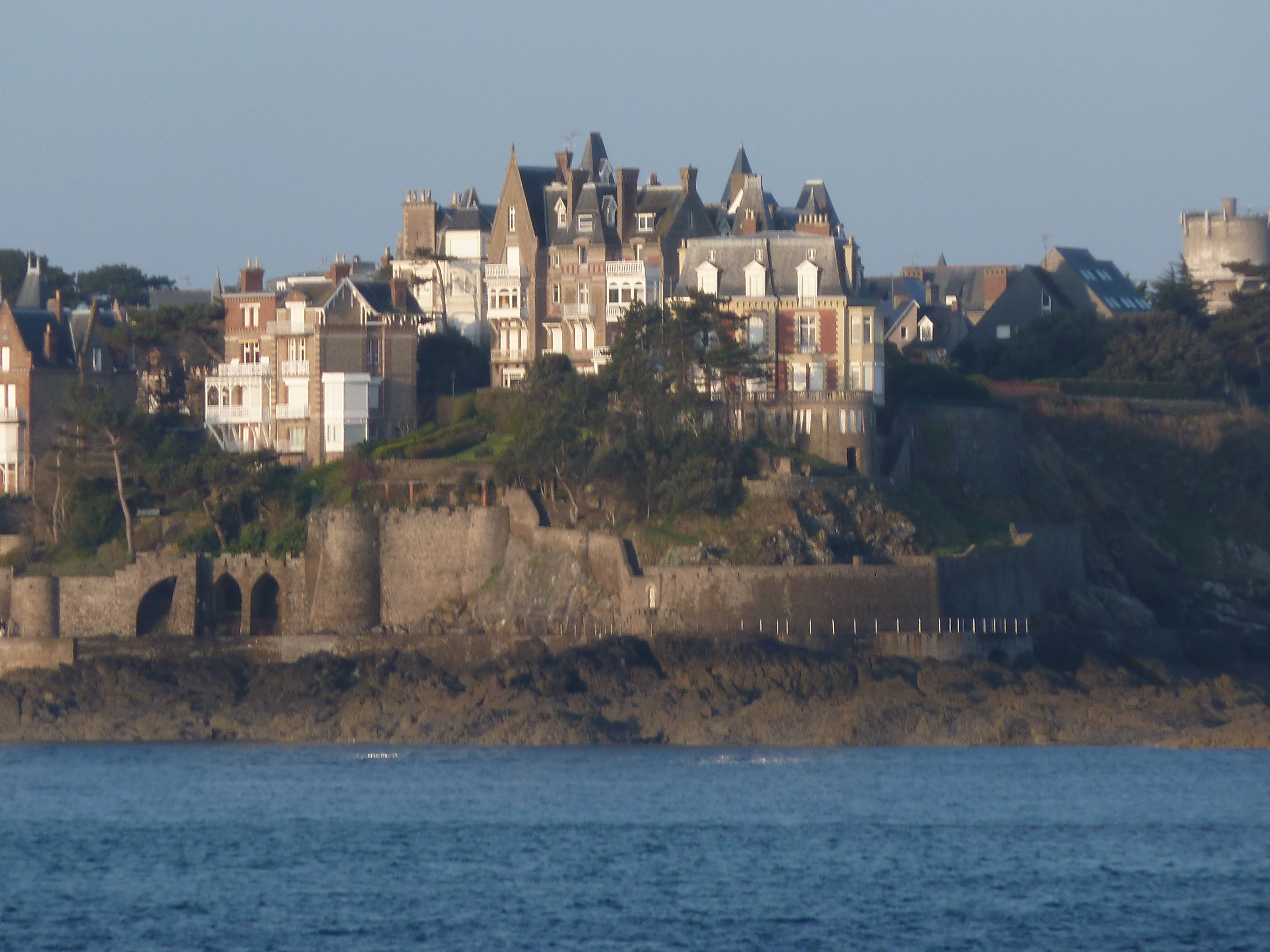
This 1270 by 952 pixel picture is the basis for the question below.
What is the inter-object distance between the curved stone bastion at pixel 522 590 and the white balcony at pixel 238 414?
5.64 meters

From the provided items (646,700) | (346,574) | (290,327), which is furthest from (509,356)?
(646,700)

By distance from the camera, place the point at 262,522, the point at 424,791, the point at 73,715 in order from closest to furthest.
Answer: the point at 424,791 < the point at 73,715 < the point at 262,522

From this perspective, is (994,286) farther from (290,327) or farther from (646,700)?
(646,700)

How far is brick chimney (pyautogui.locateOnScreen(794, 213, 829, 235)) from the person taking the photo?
66.2 metres

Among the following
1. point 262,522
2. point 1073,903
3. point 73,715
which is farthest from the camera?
point 262,522

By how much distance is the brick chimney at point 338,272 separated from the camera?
6612 centimetres

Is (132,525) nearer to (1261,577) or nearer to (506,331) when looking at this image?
(506,331)

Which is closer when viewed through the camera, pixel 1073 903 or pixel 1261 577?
pixel 1073 903

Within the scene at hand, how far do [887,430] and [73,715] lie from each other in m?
19.8

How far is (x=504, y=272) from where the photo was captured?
68.6m

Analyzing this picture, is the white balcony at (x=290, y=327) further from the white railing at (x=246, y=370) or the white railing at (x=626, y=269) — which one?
the white railing at (x=626, y=269)

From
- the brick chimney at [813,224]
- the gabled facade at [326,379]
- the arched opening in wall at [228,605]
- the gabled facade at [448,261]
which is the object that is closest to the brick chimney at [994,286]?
the brick chimney at [813,224]

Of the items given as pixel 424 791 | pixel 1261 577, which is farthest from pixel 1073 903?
pixel 1261 577

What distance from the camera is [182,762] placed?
165ft
